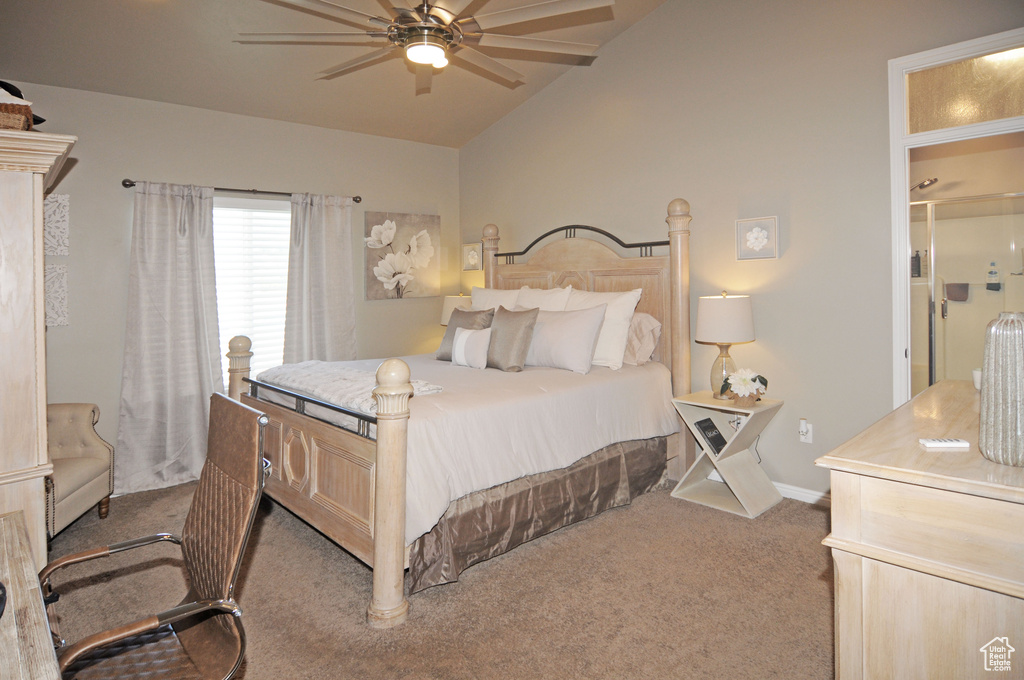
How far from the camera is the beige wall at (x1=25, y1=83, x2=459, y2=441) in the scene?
A: 3512 millimetres

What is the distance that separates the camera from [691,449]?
371 cm

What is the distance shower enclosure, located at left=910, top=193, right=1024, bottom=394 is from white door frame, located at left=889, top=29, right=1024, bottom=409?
90 centimetres

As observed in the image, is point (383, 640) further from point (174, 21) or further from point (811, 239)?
point (174, 21)

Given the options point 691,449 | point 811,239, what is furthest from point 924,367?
point 691,449

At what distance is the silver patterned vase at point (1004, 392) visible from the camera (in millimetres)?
1132

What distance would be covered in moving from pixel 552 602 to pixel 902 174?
2687 mm

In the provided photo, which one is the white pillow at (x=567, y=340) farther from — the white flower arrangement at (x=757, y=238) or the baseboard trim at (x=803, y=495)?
the baseboard trim at (x=803, y=495)

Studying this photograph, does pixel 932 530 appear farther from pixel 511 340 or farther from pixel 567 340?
pixel 511 340

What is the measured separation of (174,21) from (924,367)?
492 cm

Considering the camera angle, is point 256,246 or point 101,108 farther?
point 256,246

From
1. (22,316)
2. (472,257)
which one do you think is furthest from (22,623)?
(472,257)

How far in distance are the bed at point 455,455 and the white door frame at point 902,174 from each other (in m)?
1.09

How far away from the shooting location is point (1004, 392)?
115 centimetres

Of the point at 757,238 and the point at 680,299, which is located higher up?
the point at 757,238
